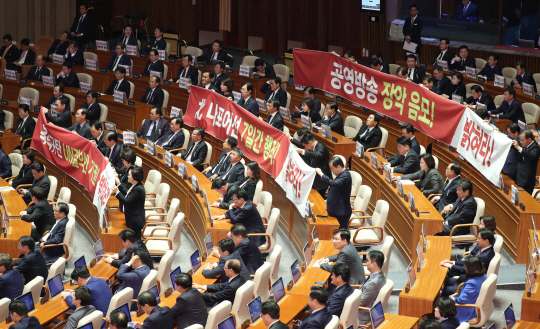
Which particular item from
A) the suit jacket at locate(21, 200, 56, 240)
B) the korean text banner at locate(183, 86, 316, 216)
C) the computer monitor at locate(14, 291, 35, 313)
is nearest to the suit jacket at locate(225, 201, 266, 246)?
the korean text banner at locate(183, 86, 316, 216)

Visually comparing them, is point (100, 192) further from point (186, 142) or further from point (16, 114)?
point (16, 114)

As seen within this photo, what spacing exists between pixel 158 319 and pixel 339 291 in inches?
67.0

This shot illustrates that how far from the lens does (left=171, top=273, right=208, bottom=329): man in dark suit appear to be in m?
6.90

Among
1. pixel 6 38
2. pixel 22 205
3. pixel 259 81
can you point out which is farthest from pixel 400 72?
pixel 6 38

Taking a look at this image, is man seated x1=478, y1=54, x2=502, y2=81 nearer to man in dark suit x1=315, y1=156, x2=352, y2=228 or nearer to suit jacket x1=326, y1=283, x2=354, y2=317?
man in dark suit x1=315, y1=156, x2=352, y2=228

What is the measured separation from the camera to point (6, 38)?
1717 cm

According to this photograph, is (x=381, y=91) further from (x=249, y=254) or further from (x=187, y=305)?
(x=187, y=305)

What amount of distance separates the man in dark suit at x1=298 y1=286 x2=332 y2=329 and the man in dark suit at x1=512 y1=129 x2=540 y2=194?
4.20m

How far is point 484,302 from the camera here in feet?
23.0

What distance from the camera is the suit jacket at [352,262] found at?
764 cm

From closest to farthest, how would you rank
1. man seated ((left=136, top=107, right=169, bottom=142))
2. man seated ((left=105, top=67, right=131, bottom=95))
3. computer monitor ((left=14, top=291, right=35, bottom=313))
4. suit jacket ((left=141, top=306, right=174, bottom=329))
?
suit jacket ((left=141, top=306, right=174, bottom=329)), computer monitor ((left=14, top=291, right=35, bottom=313)), man seated ((left=136, top=107, right=169, bottom=142)), man seated ((left=105, top=67, right=131, bottom=95))

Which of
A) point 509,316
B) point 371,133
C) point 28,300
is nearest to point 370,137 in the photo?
point 371,133

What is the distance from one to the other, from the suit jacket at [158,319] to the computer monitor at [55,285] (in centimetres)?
155

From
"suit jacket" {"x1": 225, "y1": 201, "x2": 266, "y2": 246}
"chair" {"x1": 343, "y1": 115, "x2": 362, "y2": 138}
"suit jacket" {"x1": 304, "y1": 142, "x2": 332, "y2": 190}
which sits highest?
"chair" {"x1": 343, "y1": 115, "x2": 362, "y2": 138}
